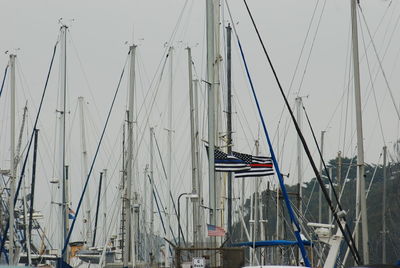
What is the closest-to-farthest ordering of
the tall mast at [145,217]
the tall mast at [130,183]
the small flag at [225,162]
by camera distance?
the small flag at [225,162]
the tall mast at [130,183]
the tall mast at [145,217]

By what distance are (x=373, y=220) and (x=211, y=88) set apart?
247 feet

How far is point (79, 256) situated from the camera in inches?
2504

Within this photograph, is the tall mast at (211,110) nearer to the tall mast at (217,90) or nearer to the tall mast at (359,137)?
the tall mast at (217,90)

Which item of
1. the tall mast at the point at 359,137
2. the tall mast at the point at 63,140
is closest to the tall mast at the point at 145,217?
the tall mast at the point at 63,140

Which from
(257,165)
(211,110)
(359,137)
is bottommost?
(257,165)

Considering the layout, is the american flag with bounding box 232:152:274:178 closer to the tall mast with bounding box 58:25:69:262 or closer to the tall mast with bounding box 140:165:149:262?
the tall mast with bounding box 58:25:69:262

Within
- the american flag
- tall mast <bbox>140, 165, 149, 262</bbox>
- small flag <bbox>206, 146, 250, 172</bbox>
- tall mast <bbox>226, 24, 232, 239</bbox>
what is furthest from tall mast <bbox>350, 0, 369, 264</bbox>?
tall mast <bbox>140, 165, 149, 262</bbox>

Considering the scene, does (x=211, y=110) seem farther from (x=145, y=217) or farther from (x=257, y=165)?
(x=145, y=217)

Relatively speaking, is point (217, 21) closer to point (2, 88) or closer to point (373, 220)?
point (2, 88)

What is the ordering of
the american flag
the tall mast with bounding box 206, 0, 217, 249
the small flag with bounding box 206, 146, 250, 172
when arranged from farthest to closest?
the american flag → the small flag with bounding box 206, 146, 250, 172 → the tall mast with bounding box 206, 0, 217, 249

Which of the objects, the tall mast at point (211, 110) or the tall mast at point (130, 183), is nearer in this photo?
the tall mast at point (211, 110)

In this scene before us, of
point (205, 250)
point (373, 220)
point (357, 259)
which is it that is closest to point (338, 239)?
point (357, 259)

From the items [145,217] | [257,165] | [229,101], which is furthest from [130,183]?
[145,217]

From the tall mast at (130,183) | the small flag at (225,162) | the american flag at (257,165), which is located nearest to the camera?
the small flag at (225,162)
